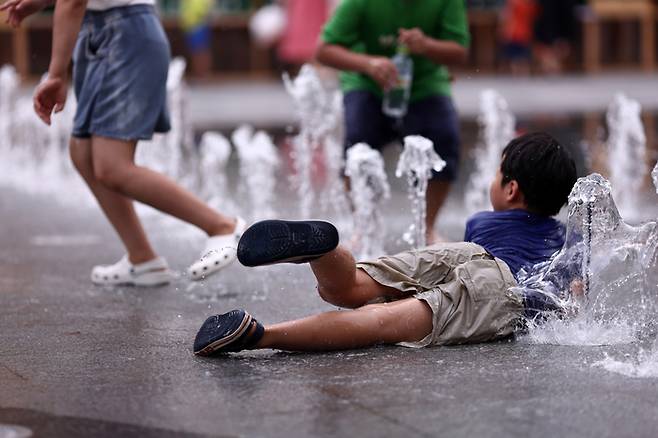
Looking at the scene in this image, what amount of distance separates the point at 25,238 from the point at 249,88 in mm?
14561

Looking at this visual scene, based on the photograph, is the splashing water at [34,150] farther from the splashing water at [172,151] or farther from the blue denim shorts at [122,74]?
the blue denim shorts at [122,74]

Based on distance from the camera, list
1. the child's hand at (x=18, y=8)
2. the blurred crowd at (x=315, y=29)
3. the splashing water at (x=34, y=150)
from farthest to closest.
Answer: the blurred crowd at (x=315, y=29), the splashing water at (x=34, y=150), the child's hand at (x=18, y=8)

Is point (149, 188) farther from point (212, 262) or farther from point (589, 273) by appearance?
point (589, 273)

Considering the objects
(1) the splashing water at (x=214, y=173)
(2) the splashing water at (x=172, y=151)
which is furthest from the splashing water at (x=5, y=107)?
(1) the splashing water at (x=214, y=173)

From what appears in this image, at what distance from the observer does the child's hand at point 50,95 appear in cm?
480

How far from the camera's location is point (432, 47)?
5770 millimetres

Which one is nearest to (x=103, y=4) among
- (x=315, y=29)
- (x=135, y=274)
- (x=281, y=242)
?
(x=135, y=274)

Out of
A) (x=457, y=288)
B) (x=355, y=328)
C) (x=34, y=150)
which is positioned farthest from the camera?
(x=34, y=150)

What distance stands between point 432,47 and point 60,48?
168 centimetres

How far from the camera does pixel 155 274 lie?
5.33 metres

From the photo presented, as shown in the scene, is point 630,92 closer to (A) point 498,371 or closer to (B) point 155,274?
(B) point 155,274

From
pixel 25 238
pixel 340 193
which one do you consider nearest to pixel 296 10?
pixel 340 193

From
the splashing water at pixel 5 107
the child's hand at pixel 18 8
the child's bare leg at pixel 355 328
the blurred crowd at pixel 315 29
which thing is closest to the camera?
the child's bare leg at pixel 355 328

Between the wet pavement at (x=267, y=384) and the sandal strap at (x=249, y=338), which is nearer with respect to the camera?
the wet pavement at (x=267, y=384)
